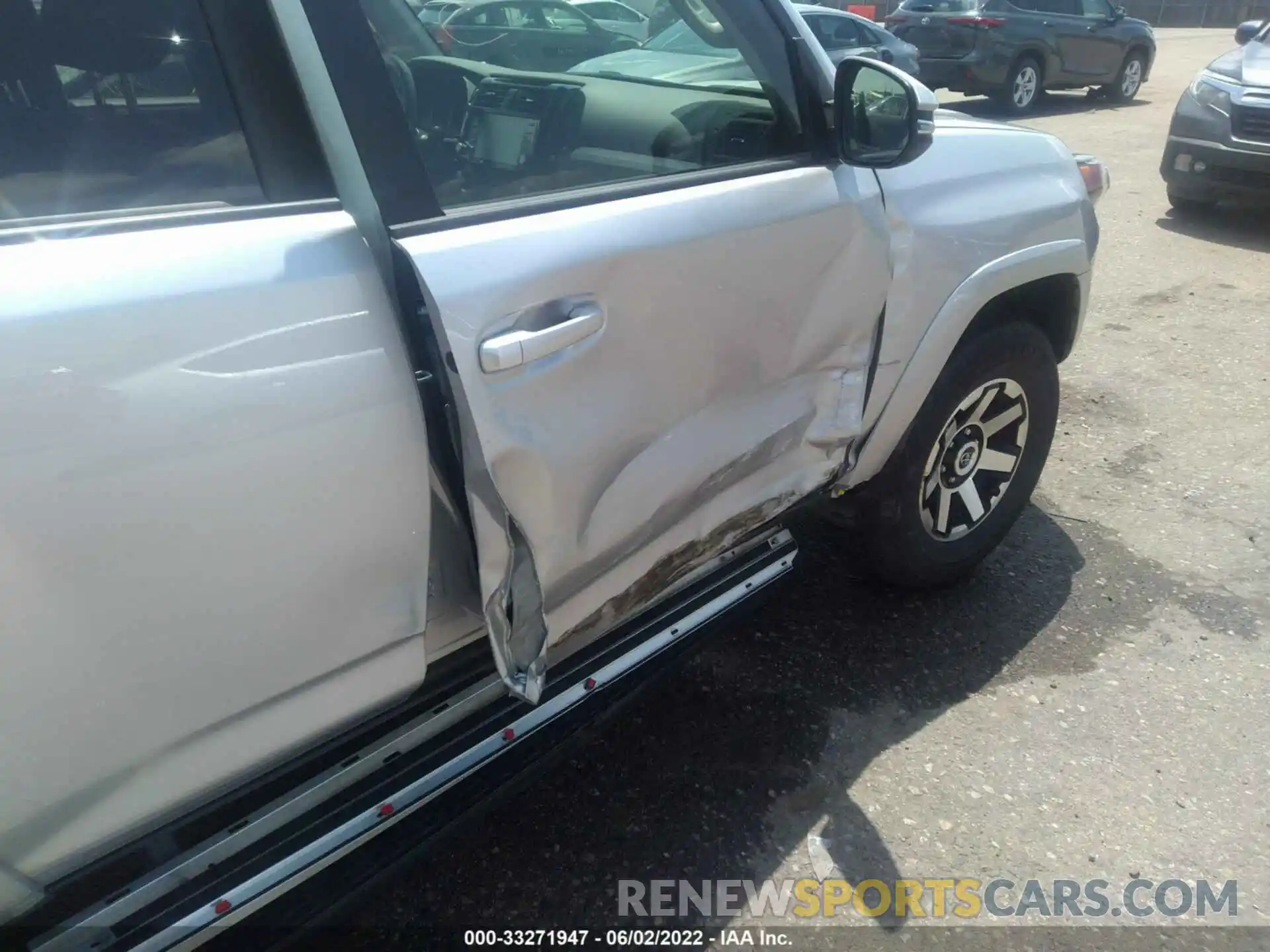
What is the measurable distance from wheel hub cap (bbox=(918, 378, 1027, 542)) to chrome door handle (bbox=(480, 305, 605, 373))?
144 cm

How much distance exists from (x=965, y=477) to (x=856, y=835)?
1.17 meters

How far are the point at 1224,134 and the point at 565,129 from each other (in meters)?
6.77

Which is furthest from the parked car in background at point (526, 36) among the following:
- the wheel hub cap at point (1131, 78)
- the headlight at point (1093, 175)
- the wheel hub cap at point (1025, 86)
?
the wheel hub cap at point (1131, 78)

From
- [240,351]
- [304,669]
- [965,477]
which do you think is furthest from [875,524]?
[240,351]

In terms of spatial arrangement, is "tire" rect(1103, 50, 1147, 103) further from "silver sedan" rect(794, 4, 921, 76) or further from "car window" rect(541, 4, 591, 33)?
"car window" rect(541, 4, 591, 33)

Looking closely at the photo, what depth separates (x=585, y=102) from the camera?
208cm

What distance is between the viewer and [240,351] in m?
1.30

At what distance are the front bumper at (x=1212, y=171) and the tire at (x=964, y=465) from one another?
202 inches

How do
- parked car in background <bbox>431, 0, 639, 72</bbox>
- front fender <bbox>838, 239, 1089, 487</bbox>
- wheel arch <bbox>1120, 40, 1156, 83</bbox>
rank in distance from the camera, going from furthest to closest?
1. wheel arch <bbox>1120, 40, 1156, 83</bbox>
2. front fender <bbox>838, 239, 1089, 487</bbox>
3. parked car in background <bbox>431, 0, 639, 72</bbox>

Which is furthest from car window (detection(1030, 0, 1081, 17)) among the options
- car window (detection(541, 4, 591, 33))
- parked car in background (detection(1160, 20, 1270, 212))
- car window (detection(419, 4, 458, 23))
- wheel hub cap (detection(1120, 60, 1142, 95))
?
car window (detection(419, 4, 458, 23))

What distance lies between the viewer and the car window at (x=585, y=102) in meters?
1.76

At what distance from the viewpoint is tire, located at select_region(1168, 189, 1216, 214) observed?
7.42 meters

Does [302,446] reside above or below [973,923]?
above

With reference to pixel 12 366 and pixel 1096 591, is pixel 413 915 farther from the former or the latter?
pixel 1096 591
